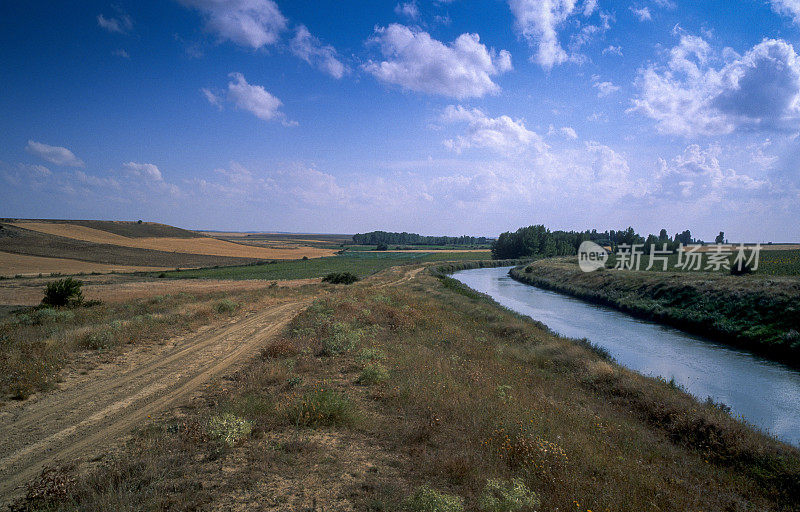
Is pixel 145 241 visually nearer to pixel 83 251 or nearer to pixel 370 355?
pixel 83 251

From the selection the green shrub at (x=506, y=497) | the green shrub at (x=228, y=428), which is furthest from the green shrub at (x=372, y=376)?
the green shrub at (x=506, y=497)

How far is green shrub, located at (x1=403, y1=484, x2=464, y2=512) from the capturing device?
4.36 m

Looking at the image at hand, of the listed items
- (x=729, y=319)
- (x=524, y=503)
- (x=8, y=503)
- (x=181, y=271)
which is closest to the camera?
(x=8, y=503)

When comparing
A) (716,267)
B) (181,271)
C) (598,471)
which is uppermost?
(716,267)

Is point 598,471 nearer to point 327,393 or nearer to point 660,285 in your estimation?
point 327,393

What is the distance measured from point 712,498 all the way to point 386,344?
992 cm

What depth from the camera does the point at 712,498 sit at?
610 cm

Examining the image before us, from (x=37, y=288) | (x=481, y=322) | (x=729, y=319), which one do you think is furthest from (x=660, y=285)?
(x=37, y=288)

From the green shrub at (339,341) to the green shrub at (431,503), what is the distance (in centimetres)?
796

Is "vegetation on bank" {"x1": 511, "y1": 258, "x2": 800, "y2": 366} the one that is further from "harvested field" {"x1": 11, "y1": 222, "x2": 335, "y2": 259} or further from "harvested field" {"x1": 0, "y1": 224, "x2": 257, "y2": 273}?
"harvested field" {"x1": 11, "y1": 222, "x2": 335, "y2": 259}

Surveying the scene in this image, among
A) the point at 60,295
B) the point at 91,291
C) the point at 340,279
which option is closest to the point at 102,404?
the point at 60,295

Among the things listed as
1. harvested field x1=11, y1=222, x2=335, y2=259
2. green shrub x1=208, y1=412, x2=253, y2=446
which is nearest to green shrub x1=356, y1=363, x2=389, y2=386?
green shrub x1=208, y1=412, x2=253, y2=446

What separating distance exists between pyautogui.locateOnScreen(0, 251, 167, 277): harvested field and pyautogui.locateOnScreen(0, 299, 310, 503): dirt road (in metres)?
53.2

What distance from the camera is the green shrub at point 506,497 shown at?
460cm
